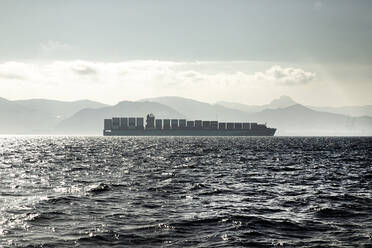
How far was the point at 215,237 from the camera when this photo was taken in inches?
743

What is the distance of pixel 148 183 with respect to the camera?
126 feet

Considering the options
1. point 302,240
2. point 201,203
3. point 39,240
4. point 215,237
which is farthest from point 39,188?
point 302,240

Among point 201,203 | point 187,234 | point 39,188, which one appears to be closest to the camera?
point 187,234

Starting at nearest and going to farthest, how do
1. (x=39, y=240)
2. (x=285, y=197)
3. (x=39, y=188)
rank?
(x=39, y=240) → (x=285, y=197) → (x=39, y=188)

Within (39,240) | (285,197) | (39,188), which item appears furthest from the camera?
(39,188)

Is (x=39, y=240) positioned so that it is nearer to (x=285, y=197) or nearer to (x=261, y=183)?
(x=285, y=197)

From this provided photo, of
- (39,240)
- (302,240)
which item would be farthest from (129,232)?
(302,240)

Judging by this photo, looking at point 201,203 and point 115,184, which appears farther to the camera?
point 115,184

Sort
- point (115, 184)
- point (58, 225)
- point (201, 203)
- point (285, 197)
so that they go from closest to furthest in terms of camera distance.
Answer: point (58, 225), point (201, 203), point (285, 197), point (115, 184)

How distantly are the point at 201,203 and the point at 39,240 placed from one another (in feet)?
38.9

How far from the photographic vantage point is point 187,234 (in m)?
19.2

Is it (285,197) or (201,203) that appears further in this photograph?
(285,197)

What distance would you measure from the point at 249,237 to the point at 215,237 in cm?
149

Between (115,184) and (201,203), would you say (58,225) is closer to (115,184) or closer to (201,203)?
(201,203)
